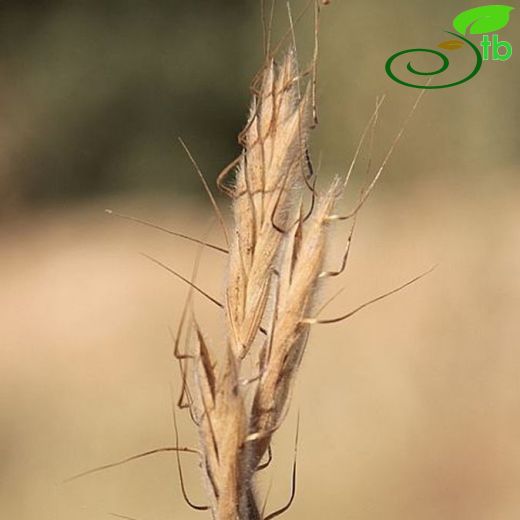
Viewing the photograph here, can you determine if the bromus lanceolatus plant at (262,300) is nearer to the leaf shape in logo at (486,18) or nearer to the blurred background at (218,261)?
the leaf shape in logo at (486,18)

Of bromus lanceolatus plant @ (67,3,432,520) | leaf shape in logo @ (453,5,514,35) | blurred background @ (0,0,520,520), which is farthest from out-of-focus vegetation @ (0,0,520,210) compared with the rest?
bromus lanceolatus plant @ (67,3,432,520)

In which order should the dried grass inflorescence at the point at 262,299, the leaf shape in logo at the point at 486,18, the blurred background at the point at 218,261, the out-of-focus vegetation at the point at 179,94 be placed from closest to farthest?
the dried grass inflorescence at the point at 262,299 → the leaf shape in logo at the point at 486,18 → the blurred background at the point at 218,261 → the out-of-focus vegetation at the point at 179,94

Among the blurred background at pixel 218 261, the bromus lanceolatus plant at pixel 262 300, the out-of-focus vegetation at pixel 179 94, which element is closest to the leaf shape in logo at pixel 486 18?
the blurred background at pixel 218 261

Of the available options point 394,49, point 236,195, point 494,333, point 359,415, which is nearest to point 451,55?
point 394,49

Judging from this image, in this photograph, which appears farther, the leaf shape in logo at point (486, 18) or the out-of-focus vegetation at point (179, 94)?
the out-of-focus vegetation at point (179, 94)

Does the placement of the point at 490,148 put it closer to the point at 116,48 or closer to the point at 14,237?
the point at 116,48

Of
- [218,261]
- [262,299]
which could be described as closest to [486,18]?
[218,261]

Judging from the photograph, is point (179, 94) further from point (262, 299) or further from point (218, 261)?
point (262, 299)
